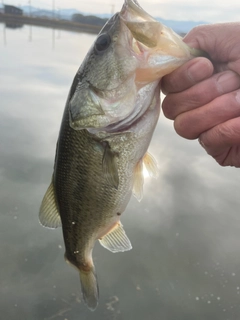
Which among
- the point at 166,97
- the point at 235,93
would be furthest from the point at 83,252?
the point at 235,93

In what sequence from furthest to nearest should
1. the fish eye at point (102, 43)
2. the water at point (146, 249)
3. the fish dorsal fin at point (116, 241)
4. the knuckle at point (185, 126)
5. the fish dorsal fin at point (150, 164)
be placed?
the water at point (146, 249)
the fish dorsal fin at point (116, 241)
the fish dorsal fin at point (150, 164)
the knuckle at point (185, 126)
the fish eye at point (102, 43)

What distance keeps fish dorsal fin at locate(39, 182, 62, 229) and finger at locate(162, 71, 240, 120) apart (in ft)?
2.60

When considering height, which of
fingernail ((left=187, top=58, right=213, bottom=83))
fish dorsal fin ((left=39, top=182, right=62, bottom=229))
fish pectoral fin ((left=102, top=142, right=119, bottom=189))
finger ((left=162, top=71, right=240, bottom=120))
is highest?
fingernail ((left=187, top=58, right=213, bottom=83))

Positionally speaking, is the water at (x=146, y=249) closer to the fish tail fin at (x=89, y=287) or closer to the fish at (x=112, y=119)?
the fish tail fin at (x=89, y=287)

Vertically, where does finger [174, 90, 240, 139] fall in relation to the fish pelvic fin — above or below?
above

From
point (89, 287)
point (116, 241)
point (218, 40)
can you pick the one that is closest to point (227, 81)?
point (218, 40)

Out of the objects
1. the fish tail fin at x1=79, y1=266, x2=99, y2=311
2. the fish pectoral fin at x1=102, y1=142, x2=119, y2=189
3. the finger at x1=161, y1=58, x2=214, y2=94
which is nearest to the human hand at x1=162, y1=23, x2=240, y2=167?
the finger at x1=161, y1=58, x2=214, y2=94

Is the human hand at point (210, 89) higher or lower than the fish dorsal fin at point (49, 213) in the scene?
higher

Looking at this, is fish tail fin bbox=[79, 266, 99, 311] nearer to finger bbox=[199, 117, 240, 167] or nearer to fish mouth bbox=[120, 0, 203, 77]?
finger bbox=[199, 117, 240, 167]

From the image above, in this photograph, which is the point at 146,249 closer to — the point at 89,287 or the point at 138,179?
the point at 89,287

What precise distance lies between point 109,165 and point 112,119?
7.8 inches

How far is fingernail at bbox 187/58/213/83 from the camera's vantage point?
130 cm

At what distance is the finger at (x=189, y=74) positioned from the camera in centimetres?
130

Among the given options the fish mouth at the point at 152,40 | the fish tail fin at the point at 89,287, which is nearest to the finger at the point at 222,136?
the fish mouth at the point at 152,40
